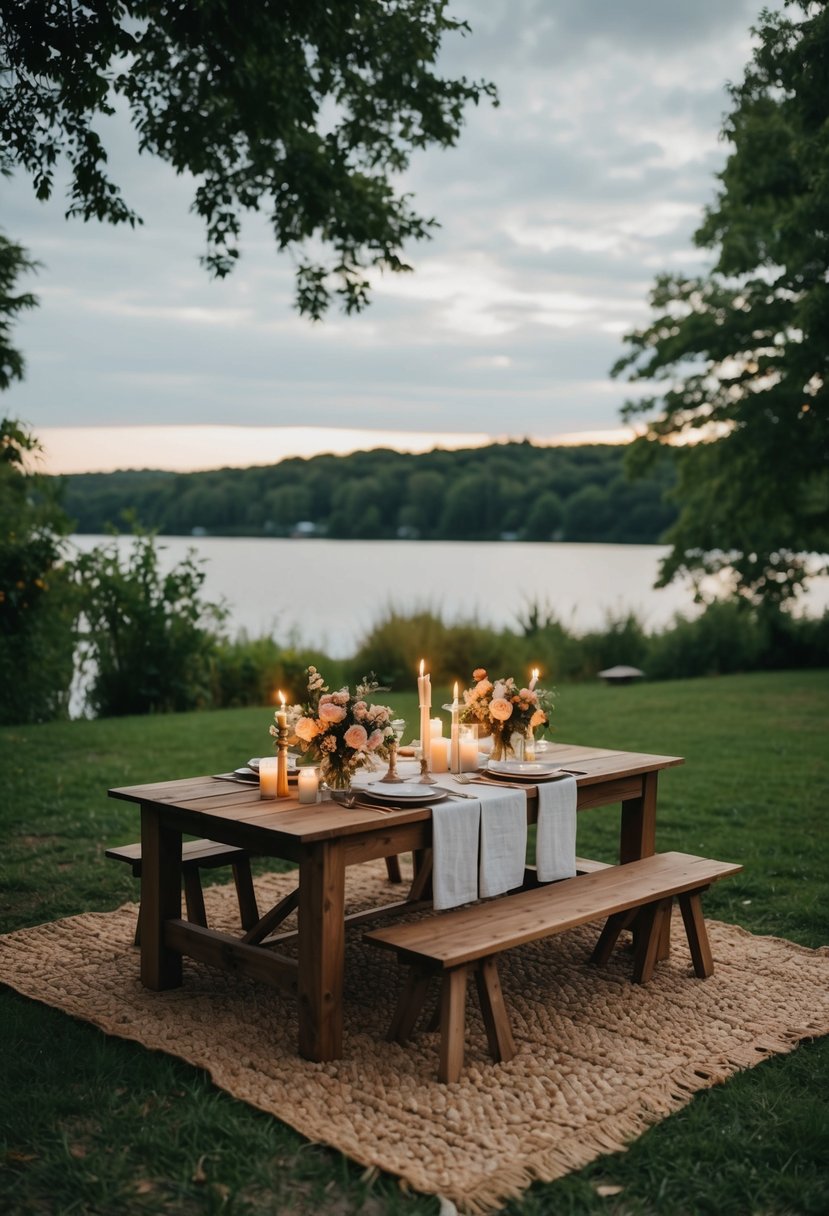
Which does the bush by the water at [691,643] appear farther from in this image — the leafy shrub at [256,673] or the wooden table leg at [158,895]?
the wooden table leg at [158,895]

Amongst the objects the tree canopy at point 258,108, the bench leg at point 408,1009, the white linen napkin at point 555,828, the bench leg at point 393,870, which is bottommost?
the bench leg at point 393,870

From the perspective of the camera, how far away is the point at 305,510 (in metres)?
25.3

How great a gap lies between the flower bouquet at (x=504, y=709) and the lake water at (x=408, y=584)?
25.5ft

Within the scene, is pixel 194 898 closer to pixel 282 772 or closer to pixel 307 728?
pixel 282 772

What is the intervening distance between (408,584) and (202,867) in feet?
36.5

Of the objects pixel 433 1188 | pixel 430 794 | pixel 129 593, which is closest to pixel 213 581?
pixel 129 593

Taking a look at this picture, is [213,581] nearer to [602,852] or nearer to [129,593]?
[129,593]

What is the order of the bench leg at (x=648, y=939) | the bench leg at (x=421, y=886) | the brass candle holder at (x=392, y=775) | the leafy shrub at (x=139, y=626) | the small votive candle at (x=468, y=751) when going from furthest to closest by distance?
the leafy shrub at (x=139, y=626) → the bench leg at (x=421, y=886) → the small votive candle at (x=468, y=751) → the bench leg at (x=648, y=939) → the brass candle holder at (x=392, y=775)

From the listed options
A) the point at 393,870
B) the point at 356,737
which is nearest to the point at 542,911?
the point at 356,737

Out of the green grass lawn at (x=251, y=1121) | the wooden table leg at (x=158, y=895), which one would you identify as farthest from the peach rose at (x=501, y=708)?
the green grass lawn at (x=251, y=1121)

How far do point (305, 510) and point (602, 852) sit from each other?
19.7m

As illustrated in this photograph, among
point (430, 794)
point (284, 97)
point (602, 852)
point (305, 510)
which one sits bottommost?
point (602, 852)

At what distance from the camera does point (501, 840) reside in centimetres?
413

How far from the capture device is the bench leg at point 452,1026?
351cm
